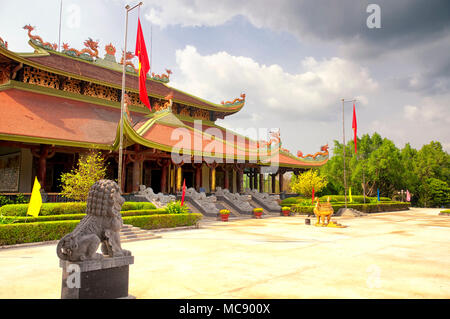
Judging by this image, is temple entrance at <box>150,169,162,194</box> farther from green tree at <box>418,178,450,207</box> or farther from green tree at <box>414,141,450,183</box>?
green tree at <box>414,141,450,183</box>

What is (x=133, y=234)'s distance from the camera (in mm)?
11414

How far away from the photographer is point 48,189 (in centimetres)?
1862

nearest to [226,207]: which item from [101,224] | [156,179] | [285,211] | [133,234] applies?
[285,211]

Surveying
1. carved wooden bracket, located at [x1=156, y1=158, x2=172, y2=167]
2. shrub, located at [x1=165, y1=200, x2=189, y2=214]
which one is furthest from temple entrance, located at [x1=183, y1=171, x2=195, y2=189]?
shrub, located at [x1=165, y1=200, x2=189, y2=214]

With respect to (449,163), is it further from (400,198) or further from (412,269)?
(412,269)

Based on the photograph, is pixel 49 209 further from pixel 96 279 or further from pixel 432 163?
pixel 432 163

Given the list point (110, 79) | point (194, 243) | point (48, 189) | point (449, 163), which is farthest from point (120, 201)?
point (449, 163)

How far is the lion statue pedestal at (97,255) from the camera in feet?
13.8

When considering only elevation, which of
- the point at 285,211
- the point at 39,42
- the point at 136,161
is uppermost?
the point at 39,42

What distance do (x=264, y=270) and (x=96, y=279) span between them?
130 inches

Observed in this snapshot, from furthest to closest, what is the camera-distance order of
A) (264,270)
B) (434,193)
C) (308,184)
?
(434,193)
(308,184)
(264,270)

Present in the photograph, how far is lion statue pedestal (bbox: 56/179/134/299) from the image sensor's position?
4219mm

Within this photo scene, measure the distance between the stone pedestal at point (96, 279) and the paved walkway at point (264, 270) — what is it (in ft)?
1.35

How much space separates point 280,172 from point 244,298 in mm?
25311
